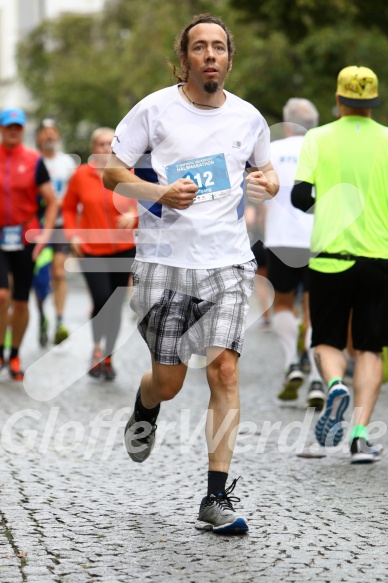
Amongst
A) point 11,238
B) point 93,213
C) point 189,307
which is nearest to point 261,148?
point 189,307

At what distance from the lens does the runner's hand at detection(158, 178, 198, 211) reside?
219 inches

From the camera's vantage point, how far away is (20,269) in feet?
35.6

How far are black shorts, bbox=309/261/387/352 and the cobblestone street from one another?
24.6 inches

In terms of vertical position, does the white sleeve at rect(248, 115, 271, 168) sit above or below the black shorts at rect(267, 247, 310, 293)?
Result: above

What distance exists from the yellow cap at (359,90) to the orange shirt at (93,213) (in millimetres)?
3904

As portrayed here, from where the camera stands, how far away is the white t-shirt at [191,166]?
5742 millimetres

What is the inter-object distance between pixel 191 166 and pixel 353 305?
209 cm

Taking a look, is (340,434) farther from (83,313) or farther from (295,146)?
(83,313)

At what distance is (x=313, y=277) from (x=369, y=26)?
33.0 feet

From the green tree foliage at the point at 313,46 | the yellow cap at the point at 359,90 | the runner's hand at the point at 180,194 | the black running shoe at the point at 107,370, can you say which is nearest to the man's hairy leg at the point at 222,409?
the runner's hand at the point at 180,194

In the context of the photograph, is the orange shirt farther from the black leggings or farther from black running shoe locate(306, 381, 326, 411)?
black running shoe locate(306, 381, 326, 411)

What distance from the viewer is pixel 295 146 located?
1002cm

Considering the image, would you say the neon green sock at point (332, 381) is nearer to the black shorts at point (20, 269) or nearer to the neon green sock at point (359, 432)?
the neon green sock at point (359, 432)

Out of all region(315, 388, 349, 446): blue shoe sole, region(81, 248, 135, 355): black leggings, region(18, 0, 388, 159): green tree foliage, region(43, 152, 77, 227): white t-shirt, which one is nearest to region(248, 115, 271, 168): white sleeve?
region(18, 0, 388, 159): green tree foliage
